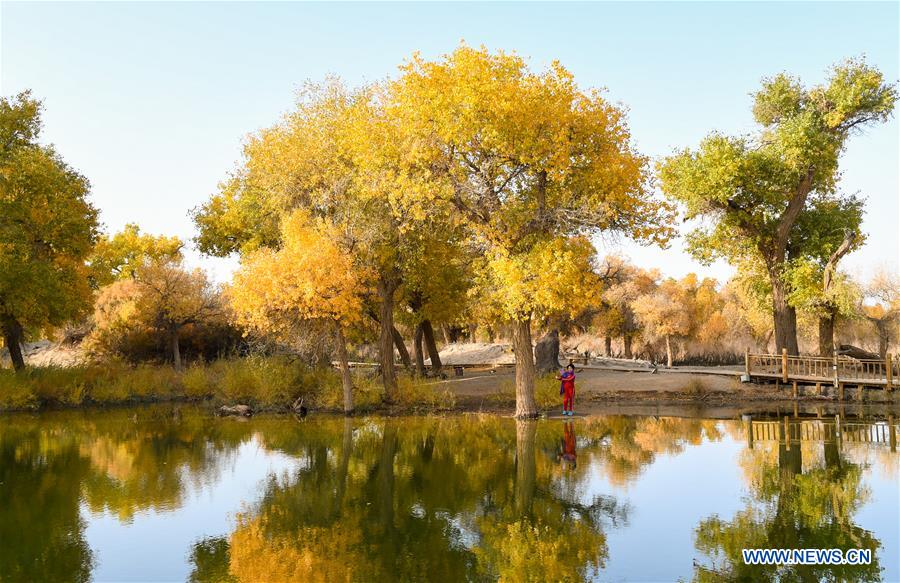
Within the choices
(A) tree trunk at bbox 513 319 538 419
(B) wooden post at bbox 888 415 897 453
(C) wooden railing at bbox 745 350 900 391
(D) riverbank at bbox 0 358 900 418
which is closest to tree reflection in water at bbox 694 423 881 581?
(B) wooden post at bbox 888 415 897 453

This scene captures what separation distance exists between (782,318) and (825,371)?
158 inches

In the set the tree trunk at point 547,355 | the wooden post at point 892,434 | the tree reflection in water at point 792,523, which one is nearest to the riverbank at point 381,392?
the tree trunk at point 547,355

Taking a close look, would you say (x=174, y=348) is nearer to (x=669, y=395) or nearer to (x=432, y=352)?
(x=432, y=352)

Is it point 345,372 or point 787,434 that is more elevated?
point 345,372

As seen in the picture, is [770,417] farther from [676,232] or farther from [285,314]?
[285,314]

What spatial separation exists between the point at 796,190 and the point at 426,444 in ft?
75.1

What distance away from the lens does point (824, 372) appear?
32875 millimetres

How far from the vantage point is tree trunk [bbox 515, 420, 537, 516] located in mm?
14062

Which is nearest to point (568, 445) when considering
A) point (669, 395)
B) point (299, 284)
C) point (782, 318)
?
point (299, 284)

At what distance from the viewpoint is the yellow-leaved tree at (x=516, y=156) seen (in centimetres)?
2334

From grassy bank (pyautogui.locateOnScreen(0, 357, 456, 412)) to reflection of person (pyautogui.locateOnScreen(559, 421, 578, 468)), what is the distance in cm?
723

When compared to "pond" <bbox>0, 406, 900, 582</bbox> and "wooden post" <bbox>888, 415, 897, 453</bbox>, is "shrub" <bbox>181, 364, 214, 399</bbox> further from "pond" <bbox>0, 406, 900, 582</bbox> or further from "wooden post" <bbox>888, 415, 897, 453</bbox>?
"wooden post" <bbox>888, 415, 897, 453</bbox>

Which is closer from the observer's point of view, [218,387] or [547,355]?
[218,387]

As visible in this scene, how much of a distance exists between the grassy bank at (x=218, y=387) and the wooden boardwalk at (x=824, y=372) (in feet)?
48.4
